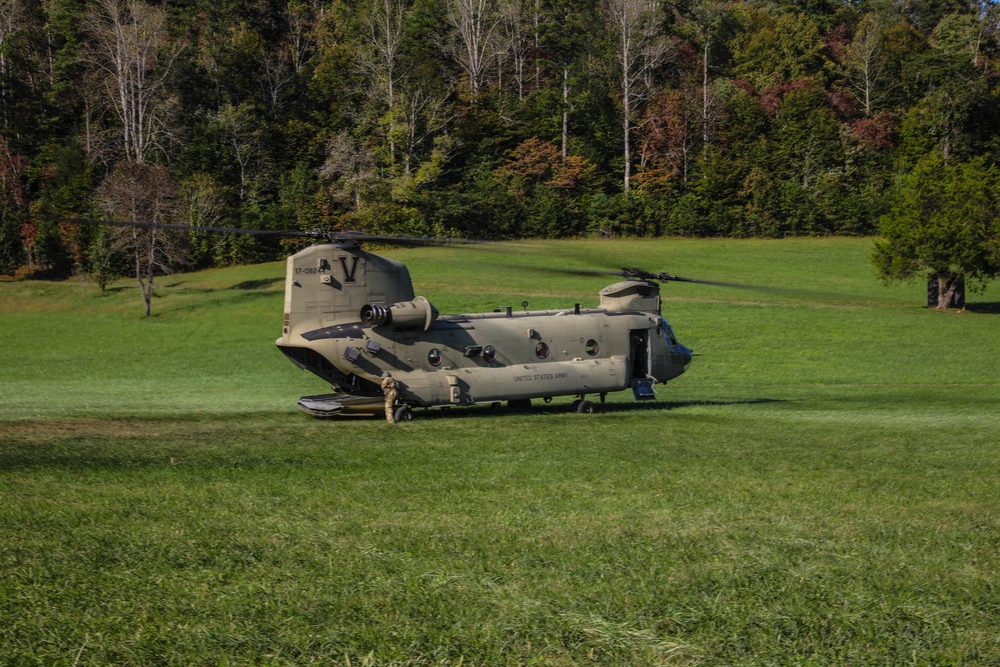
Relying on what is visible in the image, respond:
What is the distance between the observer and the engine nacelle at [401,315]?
23.0 metres

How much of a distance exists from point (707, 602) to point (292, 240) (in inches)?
2360

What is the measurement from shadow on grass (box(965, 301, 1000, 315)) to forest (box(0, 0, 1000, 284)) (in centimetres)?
1109

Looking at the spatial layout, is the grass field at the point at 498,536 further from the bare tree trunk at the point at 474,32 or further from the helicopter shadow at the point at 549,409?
the bare tree trunk at the point at 474,32

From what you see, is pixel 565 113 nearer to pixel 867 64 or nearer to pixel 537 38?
pixel 537 38

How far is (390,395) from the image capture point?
22.9m


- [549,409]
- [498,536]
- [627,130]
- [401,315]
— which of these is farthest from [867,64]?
[498,536]

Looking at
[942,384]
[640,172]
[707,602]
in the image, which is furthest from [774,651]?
[640,172]

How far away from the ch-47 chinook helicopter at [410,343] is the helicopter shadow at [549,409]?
434 millimetres

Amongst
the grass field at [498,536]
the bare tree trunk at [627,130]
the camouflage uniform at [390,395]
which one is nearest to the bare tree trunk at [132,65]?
the bare tree trunk at [627,130]

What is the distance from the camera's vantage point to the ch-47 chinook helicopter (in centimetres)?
2284

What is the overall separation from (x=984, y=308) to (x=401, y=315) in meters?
46.2

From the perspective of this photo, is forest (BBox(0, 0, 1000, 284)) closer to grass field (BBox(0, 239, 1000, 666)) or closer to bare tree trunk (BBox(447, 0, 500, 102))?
bare tree trunk (BBox(447, 0, 500, 102))

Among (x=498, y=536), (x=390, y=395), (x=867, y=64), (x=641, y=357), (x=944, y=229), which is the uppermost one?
(x=867, y=64)

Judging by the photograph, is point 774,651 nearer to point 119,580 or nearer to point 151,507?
point 119,580
